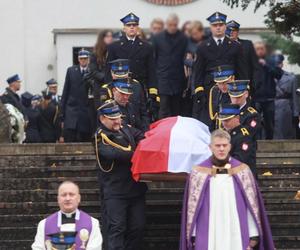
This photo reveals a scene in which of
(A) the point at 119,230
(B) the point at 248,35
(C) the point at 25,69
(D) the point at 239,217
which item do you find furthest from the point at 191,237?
(C) the point at 25,69

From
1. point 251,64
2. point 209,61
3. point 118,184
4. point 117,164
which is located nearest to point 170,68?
point 251,64

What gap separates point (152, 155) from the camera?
15.5 metres

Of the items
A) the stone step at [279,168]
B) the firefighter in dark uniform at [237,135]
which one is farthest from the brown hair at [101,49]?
the firefighter in dark uniform at [237,135]

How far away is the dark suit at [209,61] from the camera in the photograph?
59.2 feet

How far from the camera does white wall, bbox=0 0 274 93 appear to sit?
29453mm

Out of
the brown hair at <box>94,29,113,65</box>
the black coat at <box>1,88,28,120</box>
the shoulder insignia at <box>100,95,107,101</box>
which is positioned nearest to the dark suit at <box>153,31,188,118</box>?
the brown hair at <box>94,29,113,65</box>

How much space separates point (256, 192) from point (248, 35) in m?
10.8

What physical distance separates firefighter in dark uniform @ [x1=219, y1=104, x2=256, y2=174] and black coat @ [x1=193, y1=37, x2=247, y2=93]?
8.17 ft

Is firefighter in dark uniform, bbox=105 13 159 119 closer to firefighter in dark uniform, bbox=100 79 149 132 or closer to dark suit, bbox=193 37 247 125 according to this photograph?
dark suit, bbox=193 37 247 125

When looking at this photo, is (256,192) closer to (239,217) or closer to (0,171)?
(239,217)

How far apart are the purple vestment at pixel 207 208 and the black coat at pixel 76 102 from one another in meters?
6.74

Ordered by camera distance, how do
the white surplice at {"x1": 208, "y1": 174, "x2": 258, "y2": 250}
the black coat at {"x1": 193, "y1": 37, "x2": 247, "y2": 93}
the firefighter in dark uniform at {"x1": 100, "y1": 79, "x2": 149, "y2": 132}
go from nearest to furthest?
the white surplice at {"x1": 208, "y1": 174, "x2": 258, "y2": 250}
the firefighter in dark uniform at {"x1": 100, "y1": 79, "x2": 149, "y2": 132}
the black coat at {"x1": 193, "y1": 37, "x2": 247, "y2": 93}

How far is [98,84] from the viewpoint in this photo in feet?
63.1

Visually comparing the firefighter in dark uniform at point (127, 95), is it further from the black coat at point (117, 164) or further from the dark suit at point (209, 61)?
the dark suit at point (209, 61)
